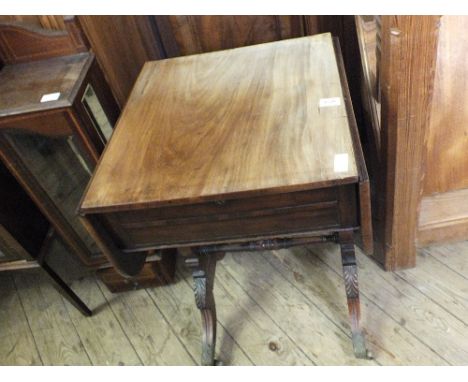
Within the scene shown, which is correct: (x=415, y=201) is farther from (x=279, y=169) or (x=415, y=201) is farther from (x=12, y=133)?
(x=12, y=133)

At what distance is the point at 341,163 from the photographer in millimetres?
856

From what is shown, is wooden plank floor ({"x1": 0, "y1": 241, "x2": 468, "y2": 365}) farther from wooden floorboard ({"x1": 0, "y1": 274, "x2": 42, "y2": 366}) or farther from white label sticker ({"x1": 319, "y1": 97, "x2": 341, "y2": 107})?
white label sticker ({"x1": 319, "y1": 97, "x2": 341, "y2": 107})

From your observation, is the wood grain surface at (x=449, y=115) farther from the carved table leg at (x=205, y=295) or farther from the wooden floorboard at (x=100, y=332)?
the wooden floorboard at (x=100, y=332)

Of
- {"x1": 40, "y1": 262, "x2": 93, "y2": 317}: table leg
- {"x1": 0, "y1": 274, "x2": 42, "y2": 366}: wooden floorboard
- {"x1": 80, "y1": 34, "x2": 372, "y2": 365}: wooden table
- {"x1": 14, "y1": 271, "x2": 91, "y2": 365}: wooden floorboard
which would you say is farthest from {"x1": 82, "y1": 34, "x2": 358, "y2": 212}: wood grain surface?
{"x1": 0, "y1": 274, "x2": 42, "y2": 366}: wooden floorboard

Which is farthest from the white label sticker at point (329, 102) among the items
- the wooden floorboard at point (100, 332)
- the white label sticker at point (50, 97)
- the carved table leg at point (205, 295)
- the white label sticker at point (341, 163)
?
the wooden floorboard at point (100, 332)

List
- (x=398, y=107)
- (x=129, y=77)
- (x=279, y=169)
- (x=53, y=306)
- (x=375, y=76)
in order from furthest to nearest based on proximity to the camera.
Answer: (x=53, y=306) < (x=129, y=77) < (x=375, y=76) < (x=398, y=107) < (x=279, y=169)

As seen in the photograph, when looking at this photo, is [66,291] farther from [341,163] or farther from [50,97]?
[341,163]

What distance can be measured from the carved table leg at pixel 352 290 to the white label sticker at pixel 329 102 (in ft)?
1.23

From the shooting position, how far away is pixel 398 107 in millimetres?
1032

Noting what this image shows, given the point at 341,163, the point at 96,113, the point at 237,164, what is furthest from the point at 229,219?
the point at 96,113

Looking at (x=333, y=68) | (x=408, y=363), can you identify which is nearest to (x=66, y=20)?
(x=333, y=68)

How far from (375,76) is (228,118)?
1.51 ft

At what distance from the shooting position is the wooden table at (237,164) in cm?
89

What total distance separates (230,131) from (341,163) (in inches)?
11.5
